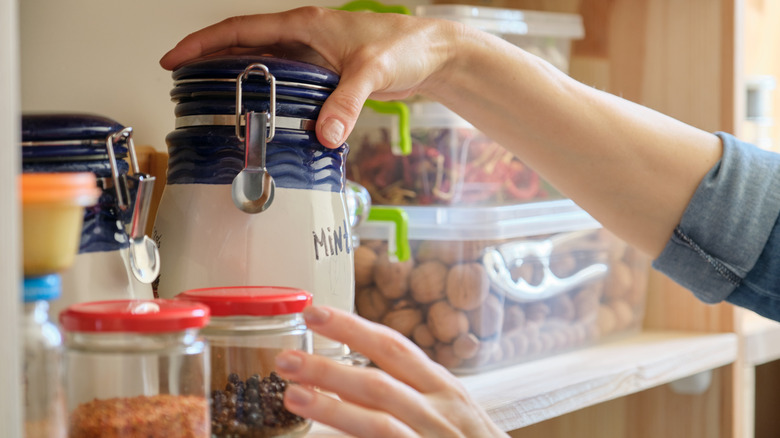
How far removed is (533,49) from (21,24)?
563 millimetres

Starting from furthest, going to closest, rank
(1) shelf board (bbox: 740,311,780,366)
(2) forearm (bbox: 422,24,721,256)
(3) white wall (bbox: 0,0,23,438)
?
(1) shelf board (bbox: 740,311,780,366) → (2) forearm (bbox: 422,24,721,256) → (3) white wall (bbox: 0,0,23,438)

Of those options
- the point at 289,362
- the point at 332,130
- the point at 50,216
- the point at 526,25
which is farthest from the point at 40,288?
the point at 526,25

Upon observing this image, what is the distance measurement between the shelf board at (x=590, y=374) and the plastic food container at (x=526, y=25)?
356mm

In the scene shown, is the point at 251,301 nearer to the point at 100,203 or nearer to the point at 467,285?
the point at 100,203

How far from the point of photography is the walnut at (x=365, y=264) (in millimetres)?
840

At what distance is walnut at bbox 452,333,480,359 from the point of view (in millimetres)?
832

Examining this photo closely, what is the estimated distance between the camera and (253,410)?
46cm

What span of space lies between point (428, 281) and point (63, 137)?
0.46 metres

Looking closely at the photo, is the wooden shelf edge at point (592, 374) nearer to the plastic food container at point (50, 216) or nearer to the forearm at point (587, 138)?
the forearm at point (587, 138)

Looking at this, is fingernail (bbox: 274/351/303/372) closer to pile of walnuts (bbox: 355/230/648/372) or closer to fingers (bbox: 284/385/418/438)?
fingers (bbox: 284/385/418/438)

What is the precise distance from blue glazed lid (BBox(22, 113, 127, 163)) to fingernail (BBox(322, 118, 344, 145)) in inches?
5.6

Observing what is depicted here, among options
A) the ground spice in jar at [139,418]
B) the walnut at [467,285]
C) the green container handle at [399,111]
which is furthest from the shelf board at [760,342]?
the ground spice in jar at [139,418]

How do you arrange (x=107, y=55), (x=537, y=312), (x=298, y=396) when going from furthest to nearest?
(x=537, y=312)
(x=107, y=55)
(x=298, y=396)

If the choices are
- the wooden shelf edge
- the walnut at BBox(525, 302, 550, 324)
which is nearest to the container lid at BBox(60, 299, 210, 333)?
the wooden shelf edge
